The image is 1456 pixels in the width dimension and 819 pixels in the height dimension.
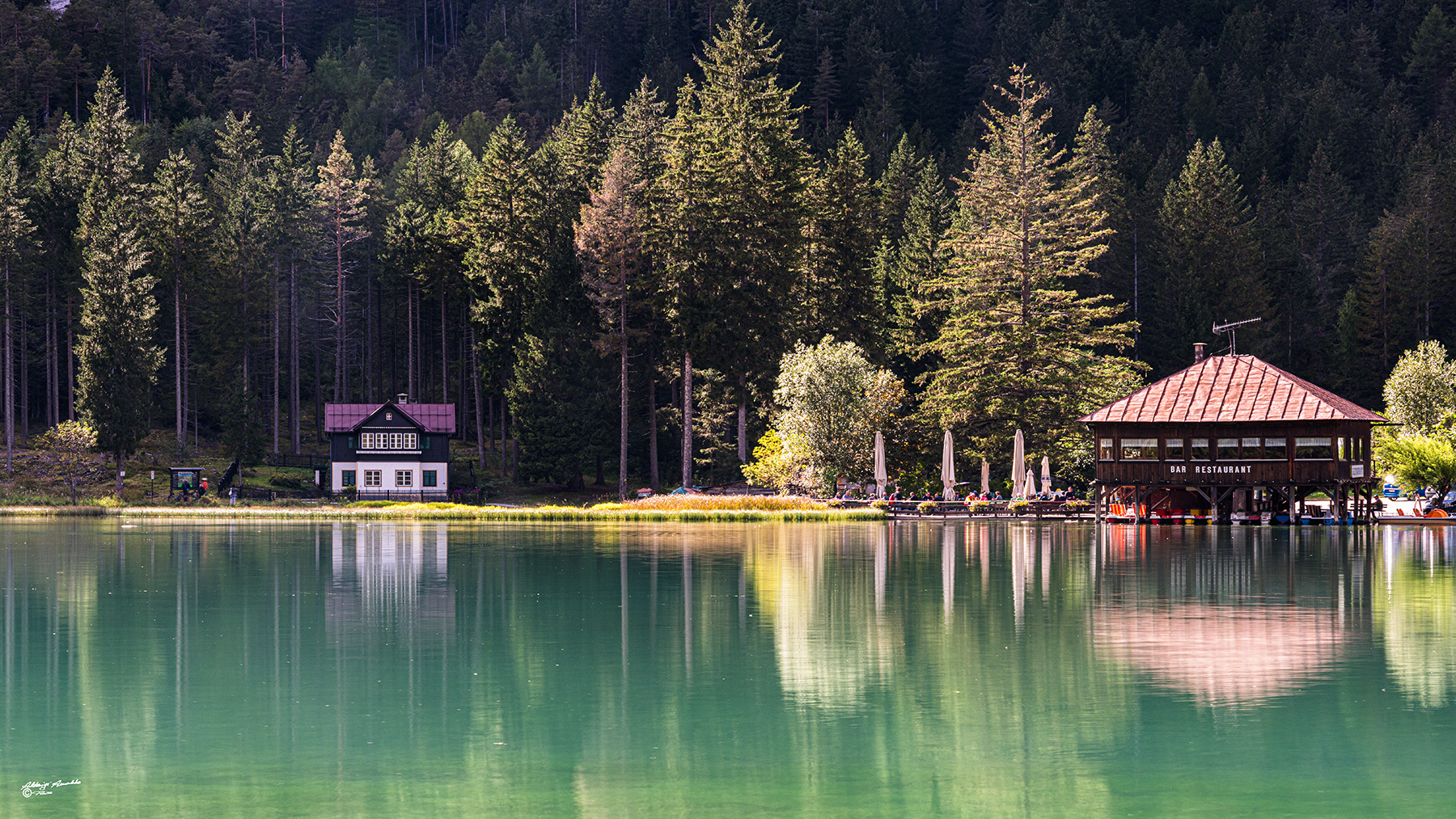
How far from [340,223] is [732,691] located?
87.2m

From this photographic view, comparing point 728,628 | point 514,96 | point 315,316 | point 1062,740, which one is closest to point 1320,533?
point 728,628

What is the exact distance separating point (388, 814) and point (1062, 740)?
6.97 metres

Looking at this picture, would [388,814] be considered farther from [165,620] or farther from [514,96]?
[514,96]

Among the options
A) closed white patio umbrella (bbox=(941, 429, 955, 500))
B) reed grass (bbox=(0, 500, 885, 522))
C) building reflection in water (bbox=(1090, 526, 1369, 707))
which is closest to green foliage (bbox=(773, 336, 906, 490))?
reed grass (bbox=(0, 500, 885, 522))

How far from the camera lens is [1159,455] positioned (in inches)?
2181

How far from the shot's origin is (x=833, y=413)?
67062 mm

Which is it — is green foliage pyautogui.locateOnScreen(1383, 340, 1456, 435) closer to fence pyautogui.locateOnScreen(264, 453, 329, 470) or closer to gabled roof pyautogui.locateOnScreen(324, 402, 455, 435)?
gabled roof pyautogui.locateOnScreen(324, 402, 455, 435)

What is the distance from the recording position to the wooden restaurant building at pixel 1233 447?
173 ft

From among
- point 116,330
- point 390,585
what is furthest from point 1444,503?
point 116,330

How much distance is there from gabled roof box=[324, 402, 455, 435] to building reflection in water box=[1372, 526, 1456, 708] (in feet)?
179

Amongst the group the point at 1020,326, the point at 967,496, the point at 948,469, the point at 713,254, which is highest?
the point at 713,254

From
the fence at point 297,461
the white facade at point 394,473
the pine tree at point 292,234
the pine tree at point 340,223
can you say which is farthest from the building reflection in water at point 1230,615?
the pine tree at point 340,223

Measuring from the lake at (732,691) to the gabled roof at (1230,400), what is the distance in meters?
19.0

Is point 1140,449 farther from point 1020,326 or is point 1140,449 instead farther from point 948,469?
point 1020,326
